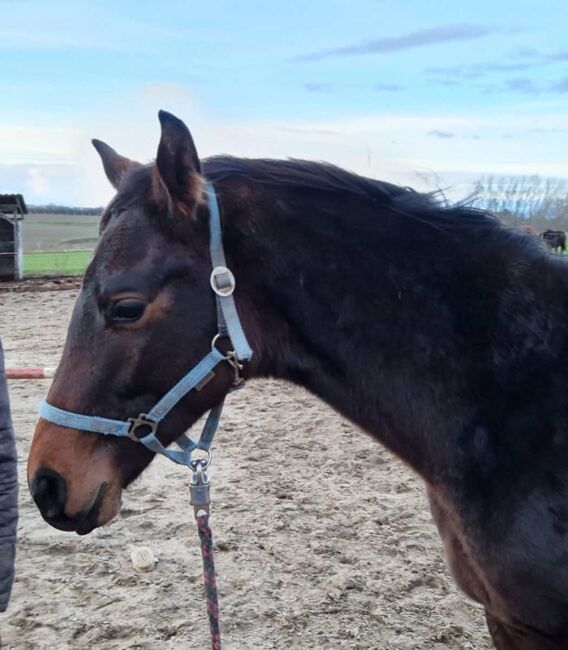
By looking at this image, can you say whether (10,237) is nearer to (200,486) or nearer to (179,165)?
(200,486)

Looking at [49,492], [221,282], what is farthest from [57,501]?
[221,282]

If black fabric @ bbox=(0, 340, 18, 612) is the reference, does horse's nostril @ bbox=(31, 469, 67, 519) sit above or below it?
above

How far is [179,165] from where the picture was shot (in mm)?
1981

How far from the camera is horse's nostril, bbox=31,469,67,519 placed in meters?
2.04

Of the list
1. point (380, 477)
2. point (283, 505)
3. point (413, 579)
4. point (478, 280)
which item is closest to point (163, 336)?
point (478, 280)

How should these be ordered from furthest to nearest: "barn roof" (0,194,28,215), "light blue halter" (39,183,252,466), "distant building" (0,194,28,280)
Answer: "barn roof" (0,194,28,215)
"distant building" (0,194,28,280)
"light blue halter" (39,183,252,466)

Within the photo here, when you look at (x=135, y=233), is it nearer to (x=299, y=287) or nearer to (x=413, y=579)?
(x=299, y=287)

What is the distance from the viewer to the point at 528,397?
2.08 metres

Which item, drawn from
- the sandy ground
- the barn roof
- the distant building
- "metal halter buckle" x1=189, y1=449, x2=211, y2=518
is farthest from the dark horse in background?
the barn roof

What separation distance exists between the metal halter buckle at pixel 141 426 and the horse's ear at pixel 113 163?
892 millimetres

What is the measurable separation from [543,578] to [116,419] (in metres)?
1.35

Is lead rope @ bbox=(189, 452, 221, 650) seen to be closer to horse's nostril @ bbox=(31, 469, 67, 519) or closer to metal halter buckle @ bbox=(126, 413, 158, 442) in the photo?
metal halter buckle @ bbox=(126, 413, 158, 442)

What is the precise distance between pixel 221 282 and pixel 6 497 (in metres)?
1.30

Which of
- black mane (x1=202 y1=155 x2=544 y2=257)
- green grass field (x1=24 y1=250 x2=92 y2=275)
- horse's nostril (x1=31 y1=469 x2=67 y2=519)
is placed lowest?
green grass field (x1=24 y1=250 x2=92 y2=275)
